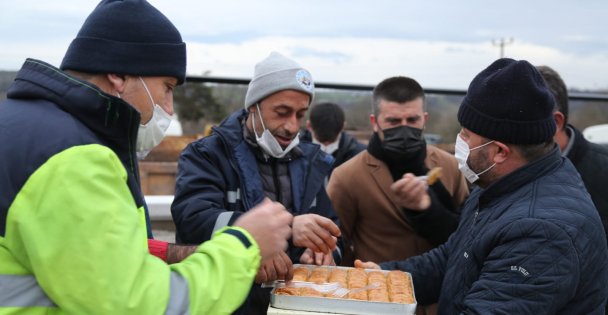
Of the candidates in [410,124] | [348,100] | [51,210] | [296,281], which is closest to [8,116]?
[51,210]

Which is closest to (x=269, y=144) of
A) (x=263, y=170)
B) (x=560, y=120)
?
(x=263, y=170)

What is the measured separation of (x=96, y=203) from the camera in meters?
1.50

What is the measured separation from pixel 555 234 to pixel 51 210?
168 cm

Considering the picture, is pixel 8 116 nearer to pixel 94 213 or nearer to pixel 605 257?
pixel 94 213

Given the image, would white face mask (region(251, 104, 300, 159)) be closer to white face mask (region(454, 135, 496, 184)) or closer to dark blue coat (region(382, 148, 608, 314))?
white face mask (region(454, 135, 496, 184))

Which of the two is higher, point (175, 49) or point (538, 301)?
point (175, 49)

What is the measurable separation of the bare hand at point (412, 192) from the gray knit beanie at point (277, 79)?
2.21 feet

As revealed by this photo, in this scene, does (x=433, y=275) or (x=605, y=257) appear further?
(x=433, y=275)

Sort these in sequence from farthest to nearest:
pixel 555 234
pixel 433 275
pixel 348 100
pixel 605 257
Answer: pixel 348 100 < pixel 433 275 < pixel 605 257 < pixel 555 234

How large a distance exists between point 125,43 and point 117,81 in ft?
0.40

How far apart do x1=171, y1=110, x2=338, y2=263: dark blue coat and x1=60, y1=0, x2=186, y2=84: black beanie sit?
2.98 feet

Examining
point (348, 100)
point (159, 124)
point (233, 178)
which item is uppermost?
point (159, 124)

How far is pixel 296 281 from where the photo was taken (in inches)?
97.2

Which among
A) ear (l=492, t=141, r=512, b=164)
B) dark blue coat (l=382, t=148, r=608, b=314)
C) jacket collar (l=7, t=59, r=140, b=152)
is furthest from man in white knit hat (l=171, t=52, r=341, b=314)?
jacket collar (l=7, t=59, r=140, b=152)
